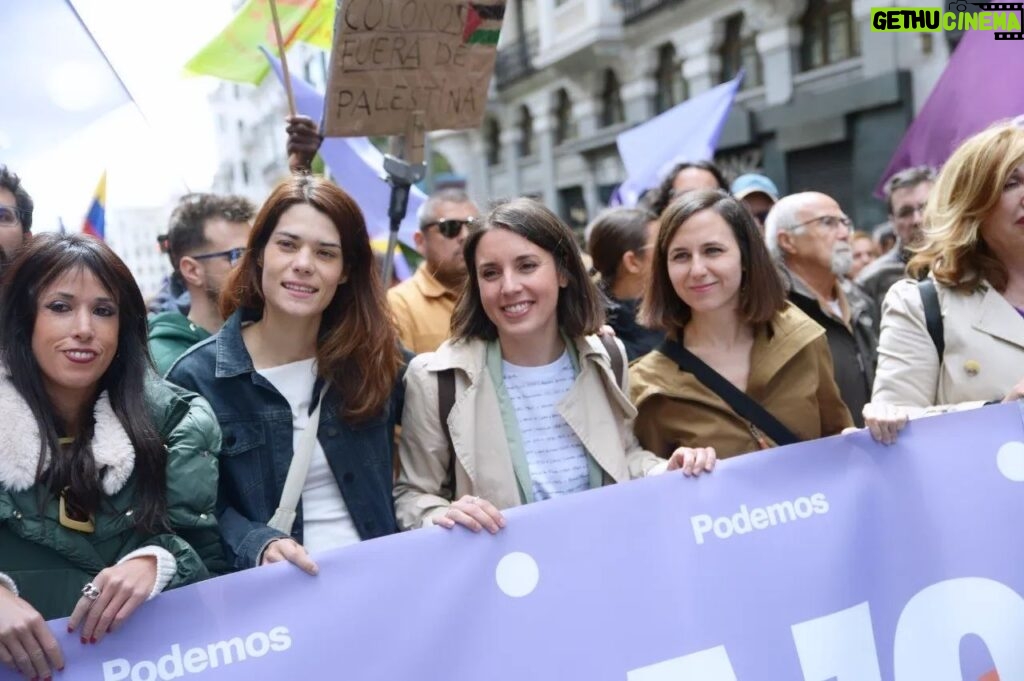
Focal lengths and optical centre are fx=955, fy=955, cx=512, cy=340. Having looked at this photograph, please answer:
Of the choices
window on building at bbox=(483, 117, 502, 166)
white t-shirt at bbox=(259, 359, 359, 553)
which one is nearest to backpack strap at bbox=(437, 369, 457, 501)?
white t-shirt at bbox=(259, 359, 359, 553)

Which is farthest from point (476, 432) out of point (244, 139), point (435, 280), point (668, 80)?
point (244, 139)

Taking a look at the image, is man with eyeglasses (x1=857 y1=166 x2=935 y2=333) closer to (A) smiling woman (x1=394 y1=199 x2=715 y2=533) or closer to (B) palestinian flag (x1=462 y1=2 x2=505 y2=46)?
(B) palestinian flag (x1=462 y1=2 x2=505 y2=46)

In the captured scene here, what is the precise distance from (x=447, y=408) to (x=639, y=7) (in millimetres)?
18310

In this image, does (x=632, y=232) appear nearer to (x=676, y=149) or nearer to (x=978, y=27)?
(x=978, y=27)

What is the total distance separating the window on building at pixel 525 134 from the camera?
25.7 meters

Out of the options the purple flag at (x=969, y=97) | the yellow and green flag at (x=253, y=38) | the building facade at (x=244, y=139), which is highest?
the building facade at (x=244, y=139)

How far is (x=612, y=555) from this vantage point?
2.26 m

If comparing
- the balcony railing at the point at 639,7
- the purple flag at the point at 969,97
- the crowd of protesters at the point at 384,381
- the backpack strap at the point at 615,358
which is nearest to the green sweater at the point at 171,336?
the crowd of protesters at the point at 384,381

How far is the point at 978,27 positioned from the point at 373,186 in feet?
11.9

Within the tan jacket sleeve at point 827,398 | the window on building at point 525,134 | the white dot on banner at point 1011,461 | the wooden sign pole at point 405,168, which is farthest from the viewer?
the window on building at point 525,134

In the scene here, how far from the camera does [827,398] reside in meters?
2.95

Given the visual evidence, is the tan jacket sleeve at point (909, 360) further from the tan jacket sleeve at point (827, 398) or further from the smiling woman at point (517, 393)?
the smiling woman at point (517, 393)

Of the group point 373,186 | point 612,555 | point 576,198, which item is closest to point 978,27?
point 373,186

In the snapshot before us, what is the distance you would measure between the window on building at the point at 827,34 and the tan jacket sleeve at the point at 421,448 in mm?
13431
